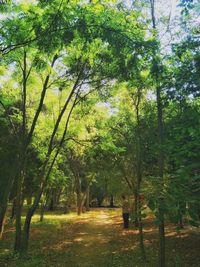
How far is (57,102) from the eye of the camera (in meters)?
17.4

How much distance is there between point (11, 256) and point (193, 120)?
33.6ft

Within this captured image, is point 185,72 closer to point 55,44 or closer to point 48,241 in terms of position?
point 55,44

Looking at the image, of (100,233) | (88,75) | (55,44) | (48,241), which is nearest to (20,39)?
(55,44)

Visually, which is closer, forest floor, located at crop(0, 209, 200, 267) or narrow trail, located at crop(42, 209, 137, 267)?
forest floor, located at crop(0, 209, 200, 267)

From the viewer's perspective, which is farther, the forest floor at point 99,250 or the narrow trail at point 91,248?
the narrow trail at point 91,248

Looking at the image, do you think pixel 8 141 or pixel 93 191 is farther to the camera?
pixel 93 191

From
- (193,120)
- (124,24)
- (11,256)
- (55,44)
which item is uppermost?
(124,24)

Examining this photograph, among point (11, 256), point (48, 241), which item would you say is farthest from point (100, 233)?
point (11, 256)

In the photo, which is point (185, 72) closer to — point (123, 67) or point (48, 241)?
point (123, 67)

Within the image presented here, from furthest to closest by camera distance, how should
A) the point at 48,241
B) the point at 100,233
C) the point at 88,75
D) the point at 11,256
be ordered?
the point at 100,233 → the point at 48,241 → the point at 88,75 → the point at 11,256

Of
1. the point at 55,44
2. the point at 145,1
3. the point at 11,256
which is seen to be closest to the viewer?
the point at 55,44

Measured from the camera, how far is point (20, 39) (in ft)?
19.3

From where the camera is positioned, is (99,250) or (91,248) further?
(91,248)

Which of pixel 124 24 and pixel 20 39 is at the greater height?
pixel 124 24
